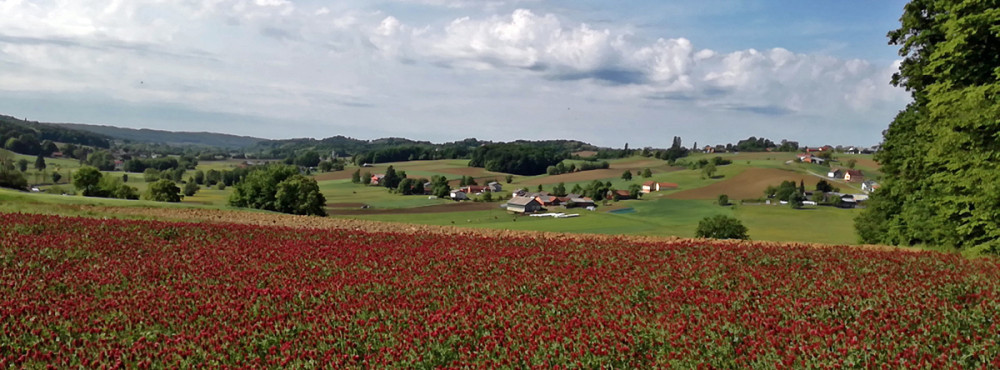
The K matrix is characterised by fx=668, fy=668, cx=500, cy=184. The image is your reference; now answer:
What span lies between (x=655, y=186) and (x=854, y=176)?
1396 inches

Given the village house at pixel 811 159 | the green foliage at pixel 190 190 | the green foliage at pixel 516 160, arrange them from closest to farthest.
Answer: the green foliage at pixel 190 190
the village house at pixel 811 159
the green foliage at pixel 516 160

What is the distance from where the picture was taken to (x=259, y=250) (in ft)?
64.5

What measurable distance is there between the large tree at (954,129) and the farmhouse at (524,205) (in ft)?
210

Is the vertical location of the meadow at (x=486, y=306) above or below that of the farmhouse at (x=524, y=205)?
above

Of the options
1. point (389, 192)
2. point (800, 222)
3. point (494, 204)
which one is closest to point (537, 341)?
point (800, 222)

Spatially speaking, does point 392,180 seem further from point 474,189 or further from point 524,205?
point 524,205

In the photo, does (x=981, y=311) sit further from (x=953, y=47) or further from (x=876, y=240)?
(x=876, y=240)

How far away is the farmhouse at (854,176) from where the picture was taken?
11626 centimetres

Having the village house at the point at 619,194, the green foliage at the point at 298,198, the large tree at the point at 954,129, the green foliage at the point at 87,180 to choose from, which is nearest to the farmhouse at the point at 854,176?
the village house at the point at 619,194

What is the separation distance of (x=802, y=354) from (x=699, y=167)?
453 feet

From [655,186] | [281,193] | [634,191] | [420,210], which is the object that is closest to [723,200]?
[634,191]

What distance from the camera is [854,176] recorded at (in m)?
118

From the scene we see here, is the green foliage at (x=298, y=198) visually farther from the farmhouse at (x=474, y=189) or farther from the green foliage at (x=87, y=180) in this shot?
the farmhouse at (x=474, y=189)

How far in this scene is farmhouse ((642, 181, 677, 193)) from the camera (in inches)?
4502
